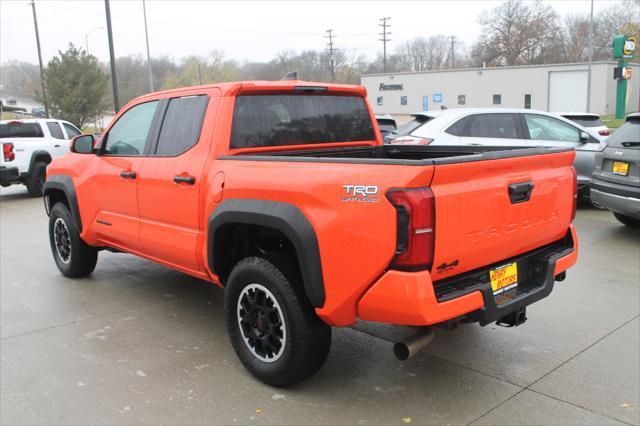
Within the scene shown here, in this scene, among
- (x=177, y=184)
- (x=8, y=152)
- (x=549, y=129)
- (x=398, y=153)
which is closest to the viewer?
(x=177, y=184)

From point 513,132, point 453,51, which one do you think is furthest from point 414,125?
point 453,51

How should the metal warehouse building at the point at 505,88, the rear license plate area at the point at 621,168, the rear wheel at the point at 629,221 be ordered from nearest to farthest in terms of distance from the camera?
1. the rear license plate area at the point at 621,168
2. the rear wheel at the point at 629,221
3. the metal warehouse building at the point at 505,88

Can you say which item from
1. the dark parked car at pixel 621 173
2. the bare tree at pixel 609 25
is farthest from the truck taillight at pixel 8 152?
the bare tree at pixel 609 25

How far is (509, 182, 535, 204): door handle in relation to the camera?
126 inches

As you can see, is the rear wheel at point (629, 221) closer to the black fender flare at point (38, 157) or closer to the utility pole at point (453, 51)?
the black fender flare at point (38, 157)

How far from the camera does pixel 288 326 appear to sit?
337 cm

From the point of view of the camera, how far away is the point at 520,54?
7075 cm

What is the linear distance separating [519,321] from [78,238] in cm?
440

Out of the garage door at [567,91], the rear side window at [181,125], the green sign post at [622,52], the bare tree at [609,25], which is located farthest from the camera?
the bare tree at [609,25]

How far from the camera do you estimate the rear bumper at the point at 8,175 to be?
12.7 m

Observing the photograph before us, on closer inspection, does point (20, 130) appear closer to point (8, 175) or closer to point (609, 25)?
point (8, 175)

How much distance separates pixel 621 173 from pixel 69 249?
672cm

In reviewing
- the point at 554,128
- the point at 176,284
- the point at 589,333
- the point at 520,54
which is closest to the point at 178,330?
the point at 176,284

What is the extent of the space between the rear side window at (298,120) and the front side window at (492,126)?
16.1 feet
